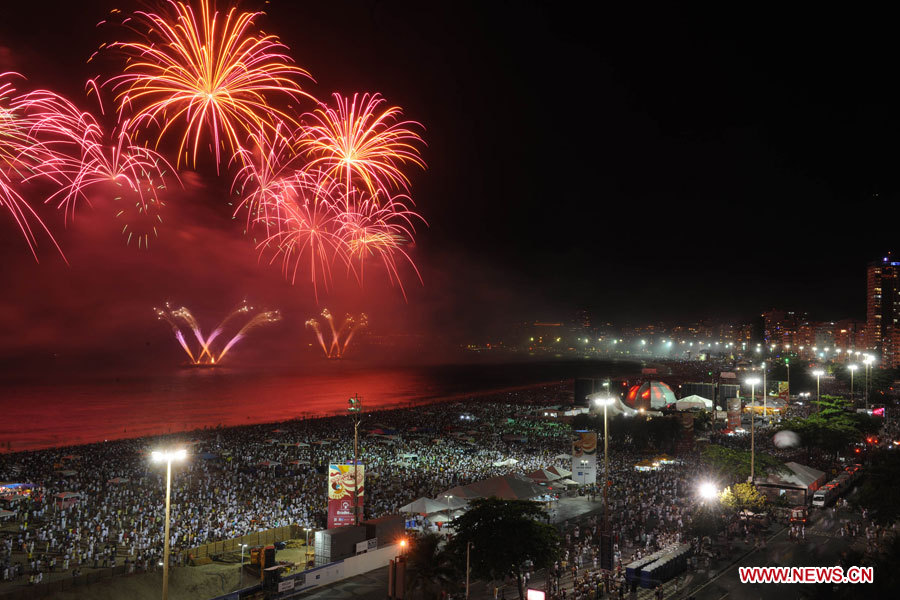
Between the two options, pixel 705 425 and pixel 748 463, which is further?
pixel 705 425

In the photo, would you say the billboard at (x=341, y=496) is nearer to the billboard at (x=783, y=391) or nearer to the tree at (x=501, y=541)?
the tree at (x=501, y=541)

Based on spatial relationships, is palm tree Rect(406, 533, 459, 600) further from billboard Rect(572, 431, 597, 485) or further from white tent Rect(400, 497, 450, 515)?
billboard Rect(572, 431, 597, 485)

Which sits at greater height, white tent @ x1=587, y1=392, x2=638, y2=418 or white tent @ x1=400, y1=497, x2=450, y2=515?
white tent @ x1=400, y1=497, x2=450, y2=515

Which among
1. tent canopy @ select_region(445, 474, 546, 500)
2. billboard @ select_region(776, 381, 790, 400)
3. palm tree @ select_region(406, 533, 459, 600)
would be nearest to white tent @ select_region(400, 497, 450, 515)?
tent canopy @ select_region(445, 474, 546, 500)

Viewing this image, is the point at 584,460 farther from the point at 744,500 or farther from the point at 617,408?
the point at 617,408

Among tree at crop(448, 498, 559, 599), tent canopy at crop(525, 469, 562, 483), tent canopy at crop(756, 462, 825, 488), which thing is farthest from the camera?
tent canopy at crop(525, 469, 562, 483)

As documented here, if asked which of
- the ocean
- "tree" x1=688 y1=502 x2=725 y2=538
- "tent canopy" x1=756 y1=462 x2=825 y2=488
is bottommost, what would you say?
the ocean

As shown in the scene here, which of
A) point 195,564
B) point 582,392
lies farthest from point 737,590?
point 582,392

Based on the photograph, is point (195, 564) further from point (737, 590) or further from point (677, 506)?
point (677, 506)
